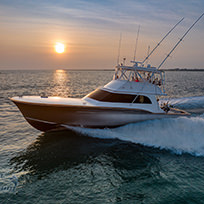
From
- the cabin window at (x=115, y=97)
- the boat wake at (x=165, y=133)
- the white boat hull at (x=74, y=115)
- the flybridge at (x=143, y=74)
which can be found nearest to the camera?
the boat wake at (x=165, y=133)

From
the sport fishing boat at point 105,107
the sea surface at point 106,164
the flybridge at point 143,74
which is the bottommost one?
the sea surface at point 106,164

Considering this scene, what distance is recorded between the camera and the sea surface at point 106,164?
520 centimetres

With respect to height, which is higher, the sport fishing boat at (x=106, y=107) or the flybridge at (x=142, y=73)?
the flybridge at (x=142, y=73)

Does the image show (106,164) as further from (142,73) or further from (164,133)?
(142,73)

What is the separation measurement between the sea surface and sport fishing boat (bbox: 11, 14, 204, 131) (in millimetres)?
487

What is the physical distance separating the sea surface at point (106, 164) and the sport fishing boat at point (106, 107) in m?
0.49

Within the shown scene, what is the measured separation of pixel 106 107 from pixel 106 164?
8.97 feet

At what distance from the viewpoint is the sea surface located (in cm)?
520

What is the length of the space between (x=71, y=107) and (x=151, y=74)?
16.0ft

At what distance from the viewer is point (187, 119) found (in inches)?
366

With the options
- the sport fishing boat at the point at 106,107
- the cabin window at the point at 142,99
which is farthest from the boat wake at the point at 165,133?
the cabin window at the point at 142,99

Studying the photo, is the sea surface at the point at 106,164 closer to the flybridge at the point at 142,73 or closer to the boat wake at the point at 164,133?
the boat wake at the point at 164,133

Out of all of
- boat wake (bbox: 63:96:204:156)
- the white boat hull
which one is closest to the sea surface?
boat wake (bbox: 63:96:204:156)

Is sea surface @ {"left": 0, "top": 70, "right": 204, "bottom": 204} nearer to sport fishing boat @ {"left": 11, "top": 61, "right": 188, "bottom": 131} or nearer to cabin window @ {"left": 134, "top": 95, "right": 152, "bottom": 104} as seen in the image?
sport fishing boat @ {"left": 11, "top": 61, "right": 188, "bottom": 131}
